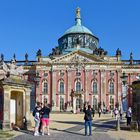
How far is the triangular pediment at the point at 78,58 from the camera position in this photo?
239 feet

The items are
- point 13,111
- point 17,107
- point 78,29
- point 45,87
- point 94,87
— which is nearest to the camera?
point 13,111

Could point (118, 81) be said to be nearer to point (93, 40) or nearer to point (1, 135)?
point (93, 40)

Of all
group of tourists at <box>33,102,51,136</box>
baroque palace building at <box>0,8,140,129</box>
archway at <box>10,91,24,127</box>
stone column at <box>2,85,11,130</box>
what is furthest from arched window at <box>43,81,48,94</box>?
group of tourists at <box>33,102,51,136</box>

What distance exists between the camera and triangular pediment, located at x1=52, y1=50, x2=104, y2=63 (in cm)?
7294

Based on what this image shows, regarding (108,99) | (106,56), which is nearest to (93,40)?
(106,56)

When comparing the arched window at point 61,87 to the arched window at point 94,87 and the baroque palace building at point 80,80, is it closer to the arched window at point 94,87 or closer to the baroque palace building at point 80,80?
the baroque palace building at point 80,80

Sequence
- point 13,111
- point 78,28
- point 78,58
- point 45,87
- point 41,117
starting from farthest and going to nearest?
point 78,28
point 78,58
point 45,87
point 13,111
point 41,117

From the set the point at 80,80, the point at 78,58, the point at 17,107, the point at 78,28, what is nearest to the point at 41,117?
the point at 17,107

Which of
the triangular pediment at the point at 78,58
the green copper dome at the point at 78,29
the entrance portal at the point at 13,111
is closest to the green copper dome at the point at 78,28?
the green copper dome at the point at 78,29

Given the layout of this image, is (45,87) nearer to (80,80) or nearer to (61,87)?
(61,87)

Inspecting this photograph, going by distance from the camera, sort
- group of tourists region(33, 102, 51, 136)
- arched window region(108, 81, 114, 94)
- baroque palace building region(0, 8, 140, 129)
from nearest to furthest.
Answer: group of tourists region(33, 102, 51, 136) → baroque palace building region(0, 8, 140, 129) → arched window region(108, 81, 114, 94)

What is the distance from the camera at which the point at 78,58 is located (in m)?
73.2

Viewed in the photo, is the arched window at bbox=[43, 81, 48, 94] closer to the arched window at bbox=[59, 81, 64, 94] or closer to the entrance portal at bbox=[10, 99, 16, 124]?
the arched window at bbox=[59, 81, 64, 94]

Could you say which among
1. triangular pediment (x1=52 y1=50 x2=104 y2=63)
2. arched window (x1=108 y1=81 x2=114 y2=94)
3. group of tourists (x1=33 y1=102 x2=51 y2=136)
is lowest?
group of tourists (x1=33 y1=102 x2=51 y2=136)
